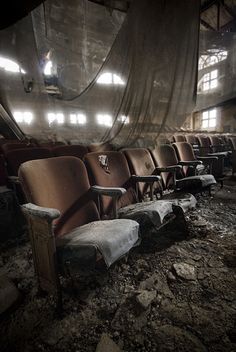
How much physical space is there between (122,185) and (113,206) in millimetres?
430

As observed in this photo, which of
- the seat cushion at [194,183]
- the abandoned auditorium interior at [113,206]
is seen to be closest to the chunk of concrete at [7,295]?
the abandoned auditorium interior at [113,206]

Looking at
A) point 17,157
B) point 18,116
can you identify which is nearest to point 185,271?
point 17,157

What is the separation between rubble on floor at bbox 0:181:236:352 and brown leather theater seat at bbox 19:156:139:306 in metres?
0.18

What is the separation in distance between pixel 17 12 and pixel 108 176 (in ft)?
6.59

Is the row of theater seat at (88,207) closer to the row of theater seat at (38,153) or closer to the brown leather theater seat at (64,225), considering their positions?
the brown leather theater seat at (64,225)

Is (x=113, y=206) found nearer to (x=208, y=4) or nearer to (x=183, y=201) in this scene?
(x=183, y=201)

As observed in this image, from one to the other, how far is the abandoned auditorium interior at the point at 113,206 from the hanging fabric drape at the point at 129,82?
0.04 ft

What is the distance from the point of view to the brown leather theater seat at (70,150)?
2.68 m

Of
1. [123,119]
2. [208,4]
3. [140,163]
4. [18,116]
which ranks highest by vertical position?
[208,4]

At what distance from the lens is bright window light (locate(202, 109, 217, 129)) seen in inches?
535

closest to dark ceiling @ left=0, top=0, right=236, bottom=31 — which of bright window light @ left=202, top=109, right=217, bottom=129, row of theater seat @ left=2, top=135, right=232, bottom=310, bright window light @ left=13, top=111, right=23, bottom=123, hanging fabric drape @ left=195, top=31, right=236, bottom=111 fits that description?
hanging fabric drape @ left=195, top=31, right=236, bottom=111

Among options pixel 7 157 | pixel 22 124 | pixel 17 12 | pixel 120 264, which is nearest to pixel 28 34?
pixel 17 12

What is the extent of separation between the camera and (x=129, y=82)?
2053 millimetres

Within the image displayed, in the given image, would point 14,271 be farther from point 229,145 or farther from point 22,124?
point 229,145
